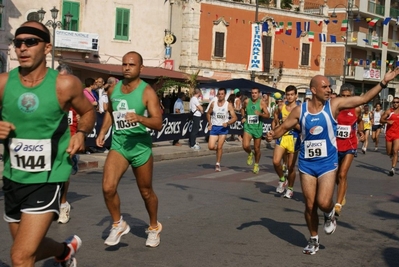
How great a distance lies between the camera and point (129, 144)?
7.76 m

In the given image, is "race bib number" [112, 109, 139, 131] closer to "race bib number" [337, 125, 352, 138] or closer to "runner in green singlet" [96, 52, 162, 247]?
"runner in green singlet" [96, 52, 162, 247]

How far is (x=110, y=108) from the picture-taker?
805cm

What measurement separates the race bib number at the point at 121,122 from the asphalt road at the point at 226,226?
1262mm

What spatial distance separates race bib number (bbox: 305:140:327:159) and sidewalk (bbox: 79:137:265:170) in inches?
344

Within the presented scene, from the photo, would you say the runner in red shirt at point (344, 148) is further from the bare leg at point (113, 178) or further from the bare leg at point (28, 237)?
the bare leg at point (28, 237)

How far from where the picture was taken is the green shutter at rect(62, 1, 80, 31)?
37344mm

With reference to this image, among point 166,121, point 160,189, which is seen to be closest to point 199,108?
point 166,121

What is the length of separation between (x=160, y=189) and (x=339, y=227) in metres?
4.03

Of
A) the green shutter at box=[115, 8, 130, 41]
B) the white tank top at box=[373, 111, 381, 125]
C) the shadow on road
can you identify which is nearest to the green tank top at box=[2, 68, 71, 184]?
the shadow on road

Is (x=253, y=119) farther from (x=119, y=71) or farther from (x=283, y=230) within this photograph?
(x=119, y=71)

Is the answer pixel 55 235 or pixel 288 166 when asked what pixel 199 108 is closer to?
pixel 288 166

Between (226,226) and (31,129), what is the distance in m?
4.63

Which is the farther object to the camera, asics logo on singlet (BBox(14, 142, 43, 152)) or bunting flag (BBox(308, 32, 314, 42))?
bunting flag (BBox(308, 32, 314, 42))

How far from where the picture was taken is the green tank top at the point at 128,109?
7734 millimetres
